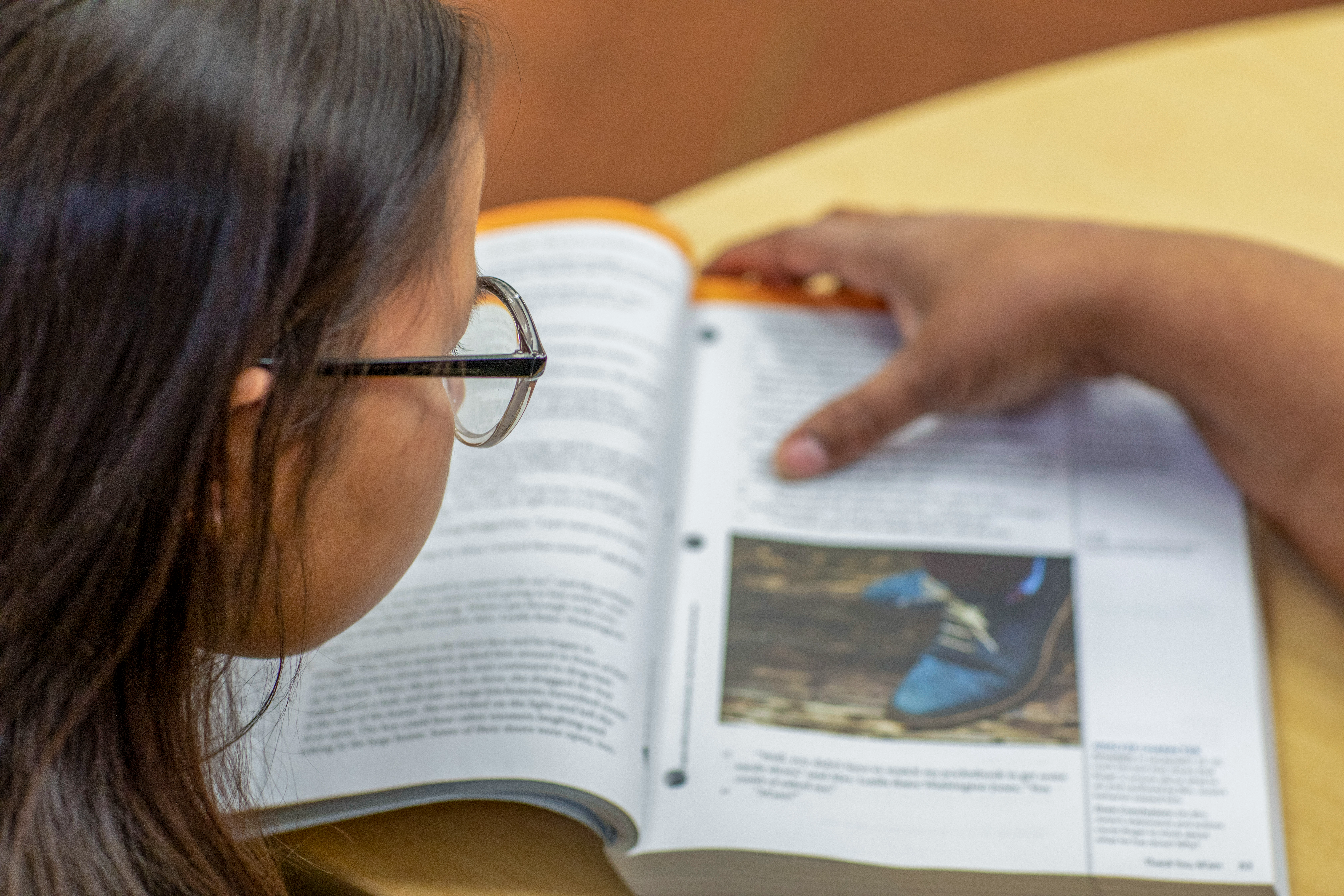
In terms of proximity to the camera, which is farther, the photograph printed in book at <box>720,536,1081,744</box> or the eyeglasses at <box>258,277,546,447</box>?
the photograph printed in book at <box>720,536,1081,744</box>

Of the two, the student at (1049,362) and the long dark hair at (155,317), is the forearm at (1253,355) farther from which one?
the long dark hair at (155,317)

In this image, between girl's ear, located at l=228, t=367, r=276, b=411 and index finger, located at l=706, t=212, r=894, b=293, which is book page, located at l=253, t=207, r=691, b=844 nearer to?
index finger, located at l=706, t=212, r=894, b=293

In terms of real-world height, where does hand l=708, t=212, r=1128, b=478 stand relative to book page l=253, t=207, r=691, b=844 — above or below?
above

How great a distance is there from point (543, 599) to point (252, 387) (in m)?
0.25

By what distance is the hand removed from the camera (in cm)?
69

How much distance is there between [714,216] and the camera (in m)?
0.85

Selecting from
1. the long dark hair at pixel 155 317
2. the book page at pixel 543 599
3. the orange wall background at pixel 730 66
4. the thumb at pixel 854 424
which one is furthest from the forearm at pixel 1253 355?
the orange wall background at pixel 730 66

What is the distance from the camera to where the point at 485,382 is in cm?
53

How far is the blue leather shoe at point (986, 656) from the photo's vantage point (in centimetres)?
58

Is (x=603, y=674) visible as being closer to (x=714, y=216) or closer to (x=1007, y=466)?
(x=1007, y=466)

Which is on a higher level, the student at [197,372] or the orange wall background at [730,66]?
the orange wall background at [730,66]

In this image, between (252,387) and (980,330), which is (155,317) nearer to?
(252,387)

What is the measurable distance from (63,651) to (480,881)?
0.78ft

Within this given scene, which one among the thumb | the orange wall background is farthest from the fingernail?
the orange wall background
